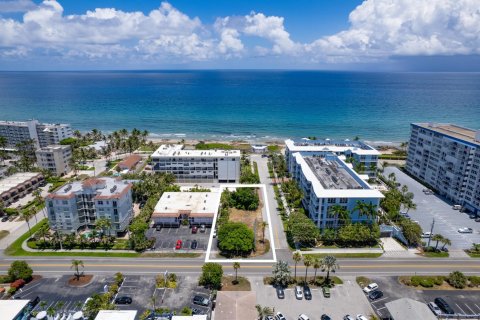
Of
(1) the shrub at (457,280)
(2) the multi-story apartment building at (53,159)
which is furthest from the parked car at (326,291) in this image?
(2) the multi-story apartment building at (53,159)

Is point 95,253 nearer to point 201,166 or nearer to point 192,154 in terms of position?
point 201,166

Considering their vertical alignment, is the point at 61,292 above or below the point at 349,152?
below

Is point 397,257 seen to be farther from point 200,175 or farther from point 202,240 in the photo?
point 200,175

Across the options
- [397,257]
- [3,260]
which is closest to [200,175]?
[3,260]

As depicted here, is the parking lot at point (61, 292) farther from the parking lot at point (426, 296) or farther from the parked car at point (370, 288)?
→ the parking lot at point (426, 296)

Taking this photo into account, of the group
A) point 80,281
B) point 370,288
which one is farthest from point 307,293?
point 80,281

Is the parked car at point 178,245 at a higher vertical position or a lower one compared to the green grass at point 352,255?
higher
